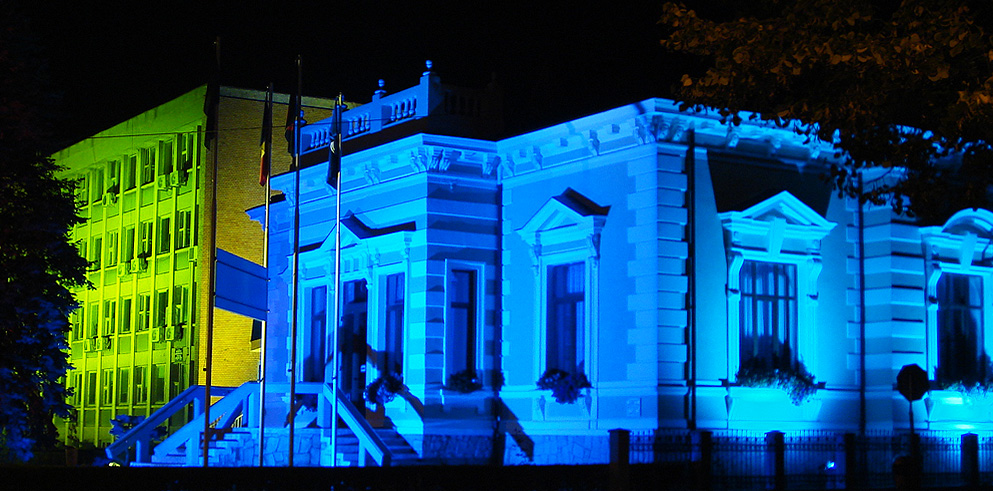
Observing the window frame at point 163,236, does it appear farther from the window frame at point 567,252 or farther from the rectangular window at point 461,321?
the window frame at point 567,252

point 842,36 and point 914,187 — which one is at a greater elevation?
point 842,36

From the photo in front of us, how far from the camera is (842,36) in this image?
63.1 feet

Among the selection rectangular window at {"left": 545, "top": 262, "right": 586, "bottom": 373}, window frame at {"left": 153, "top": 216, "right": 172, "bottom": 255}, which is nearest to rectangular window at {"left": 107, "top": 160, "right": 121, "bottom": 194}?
window frame at {"left": 153, "top": 216, "right": 172, "bottom": 255}

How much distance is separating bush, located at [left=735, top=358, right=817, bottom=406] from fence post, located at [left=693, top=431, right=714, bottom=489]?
1.57 metres

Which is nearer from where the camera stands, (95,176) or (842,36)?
(842,36)

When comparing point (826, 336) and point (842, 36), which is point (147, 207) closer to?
point (826, 336)

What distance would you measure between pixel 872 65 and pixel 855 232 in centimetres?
799

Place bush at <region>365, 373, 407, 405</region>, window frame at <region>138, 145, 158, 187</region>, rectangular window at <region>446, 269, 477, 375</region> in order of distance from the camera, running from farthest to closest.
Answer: window frame at <region>138, 145, 158, 187</region>, bush at <region>365, 373, 407, 405</region>, rectangular window at <region>446, 269, 477, 375</region>

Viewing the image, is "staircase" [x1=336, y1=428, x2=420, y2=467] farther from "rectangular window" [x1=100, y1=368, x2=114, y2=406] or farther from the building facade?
"rectangular window" [x1=100, y1=368, x2=114, y2=406]

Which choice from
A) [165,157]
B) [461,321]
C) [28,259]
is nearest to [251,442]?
[461,321]

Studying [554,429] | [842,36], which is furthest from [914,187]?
[554,429]

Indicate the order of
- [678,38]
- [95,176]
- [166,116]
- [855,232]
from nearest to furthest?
[678,38] < [855,232] < [166,116] < [95,176]

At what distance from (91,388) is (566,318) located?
31.9 metres

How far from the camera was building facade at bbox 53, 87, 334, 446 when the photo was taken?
145 feet
